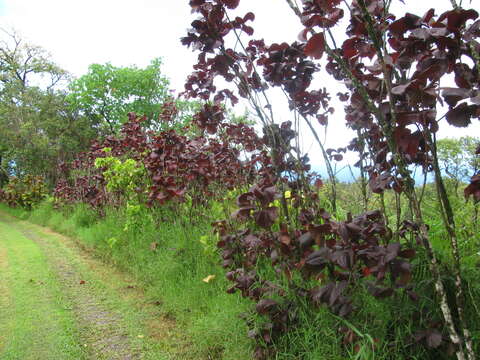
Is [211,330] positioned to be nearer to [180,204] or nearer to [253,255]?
[253,255]

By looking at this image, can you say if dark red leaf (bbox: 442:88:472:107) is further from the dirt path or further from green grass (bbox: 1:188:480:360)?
the dirt path

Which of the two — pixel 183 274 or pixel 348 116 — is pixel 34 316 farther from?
pixel 348 116

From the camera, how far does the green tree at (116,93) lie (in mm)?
18172

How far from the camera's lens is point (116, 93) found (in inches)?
752

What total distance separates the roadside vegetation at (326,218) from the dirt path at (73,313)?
23cm

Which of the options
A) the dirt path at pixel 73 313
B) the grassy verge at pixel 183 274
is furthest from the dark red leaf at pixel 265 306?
the dirt path at pixel 73 313

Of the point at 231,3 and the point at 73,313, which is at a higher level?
the point at 231,3

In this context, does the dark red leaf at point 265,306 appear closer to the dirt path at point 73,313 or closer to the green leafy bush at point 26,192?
the dirt path at point 73,313

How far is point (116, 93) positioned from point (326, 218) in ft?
62.8

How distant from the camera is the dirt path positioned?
2.40m

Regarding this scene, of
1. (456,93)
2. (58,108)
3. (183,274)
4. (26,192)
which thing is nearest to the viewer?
(456,93)

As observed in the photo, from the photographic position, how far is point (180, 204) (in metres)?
4.53

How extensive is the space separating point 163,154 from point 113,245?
1640mm

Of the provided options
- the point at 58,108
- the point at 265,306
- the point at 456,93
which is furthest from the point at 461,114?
the point at 58,108
